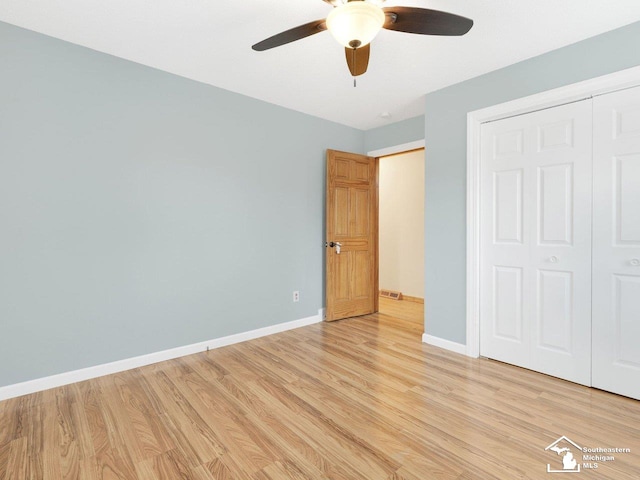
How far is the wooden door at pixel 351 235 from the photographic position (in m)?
3.95

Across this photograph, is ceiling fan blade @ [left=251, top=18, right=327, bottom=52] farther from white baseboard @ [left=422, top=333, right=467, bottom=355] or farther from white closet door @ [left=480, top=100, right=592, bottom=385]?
white baseboard @ [left=422, top=333, right=467, bottom=355]

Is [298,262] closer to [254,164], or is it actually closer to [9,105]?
[254,164]

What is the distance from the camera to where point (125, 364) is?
2.63 m

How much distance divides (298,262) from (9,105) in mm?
2772

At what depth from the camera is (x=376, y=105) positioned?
11.6 feet

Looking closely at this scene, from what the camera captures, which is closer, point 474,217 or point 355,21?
point 355,21

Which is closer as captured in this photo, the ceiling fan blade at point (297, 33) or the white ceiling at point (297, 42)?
the ceiling fan blade at point (297, 33)

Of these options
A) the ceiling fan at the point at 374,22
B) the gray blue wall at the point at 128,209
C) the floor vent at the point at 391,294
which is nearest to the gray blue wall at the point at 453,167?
the ceiling fan at the point at 374,22

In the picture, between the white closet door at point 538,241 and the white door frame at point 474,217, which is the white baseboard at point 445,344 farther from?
the white closet door at point 538,241

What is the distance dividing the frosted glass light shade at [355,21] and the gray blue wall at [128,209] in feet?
6.35

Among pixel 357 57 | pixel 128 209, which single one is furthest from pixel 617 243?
pixel 128 209

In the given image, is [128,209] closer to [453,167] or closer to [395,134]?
[453,167]

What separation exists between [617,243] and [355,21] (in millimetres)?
2303

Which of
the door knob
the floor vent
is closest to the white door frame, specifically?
the door knob
